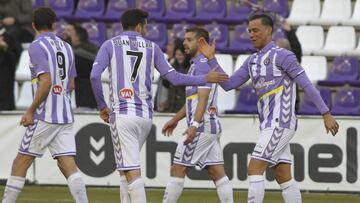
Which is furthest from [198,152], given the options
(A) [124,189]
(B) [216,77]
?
(B) [216,77]

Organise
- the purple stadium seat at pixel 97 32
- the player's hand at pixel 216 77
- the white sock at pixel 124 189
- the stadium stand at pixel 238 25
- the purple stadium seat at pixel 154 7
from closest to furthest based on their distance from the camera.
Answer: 1. the player's hand at pixel 216 77
2. the white sock at pixel 124 189
3. the stadium stand at pixel 238 25
4. the purple stadium seat at pixel 97 32
5. the purple stadium seat at pixel 154 7

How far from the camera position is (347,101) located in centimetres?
1736

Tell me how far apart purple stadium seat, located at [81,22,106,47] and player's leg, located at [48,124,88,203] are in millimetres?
8622

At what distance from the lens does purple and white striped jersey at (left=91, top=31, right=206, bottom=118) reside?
10.2 meters

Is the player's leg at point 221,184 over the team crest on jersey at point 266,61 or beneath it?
beneath

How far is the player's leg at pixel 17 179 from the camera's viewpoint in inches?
417

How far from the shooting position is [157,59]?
409 inches

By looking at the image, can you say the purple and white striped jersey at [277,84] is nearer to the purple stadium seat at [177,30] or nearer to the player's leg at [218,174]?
the player's leg at [218,174]

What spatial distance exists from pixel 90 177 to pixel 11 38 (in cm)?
317

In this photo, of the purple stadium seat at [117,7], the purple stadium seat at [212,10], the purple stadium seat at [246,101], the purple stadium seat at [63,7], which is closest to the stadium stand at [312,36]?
the purple stadium seat at [212,10]

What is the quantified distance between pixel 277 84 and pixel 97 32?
372 inches

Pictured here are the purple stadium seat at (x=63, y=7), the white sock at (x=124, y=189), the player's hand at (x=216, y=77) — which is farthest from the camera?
the purple stadium seat at (x=63, y=7)

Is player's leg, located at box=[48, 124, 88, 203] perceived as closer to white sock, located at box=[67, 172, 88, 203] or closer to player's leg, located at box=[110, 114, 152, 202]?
white sock, located at box=[67, 172, 88, 203]

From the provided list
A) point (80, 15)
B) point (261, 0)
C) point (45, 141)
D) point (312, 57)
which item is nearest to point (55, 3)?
point (80, 15)
